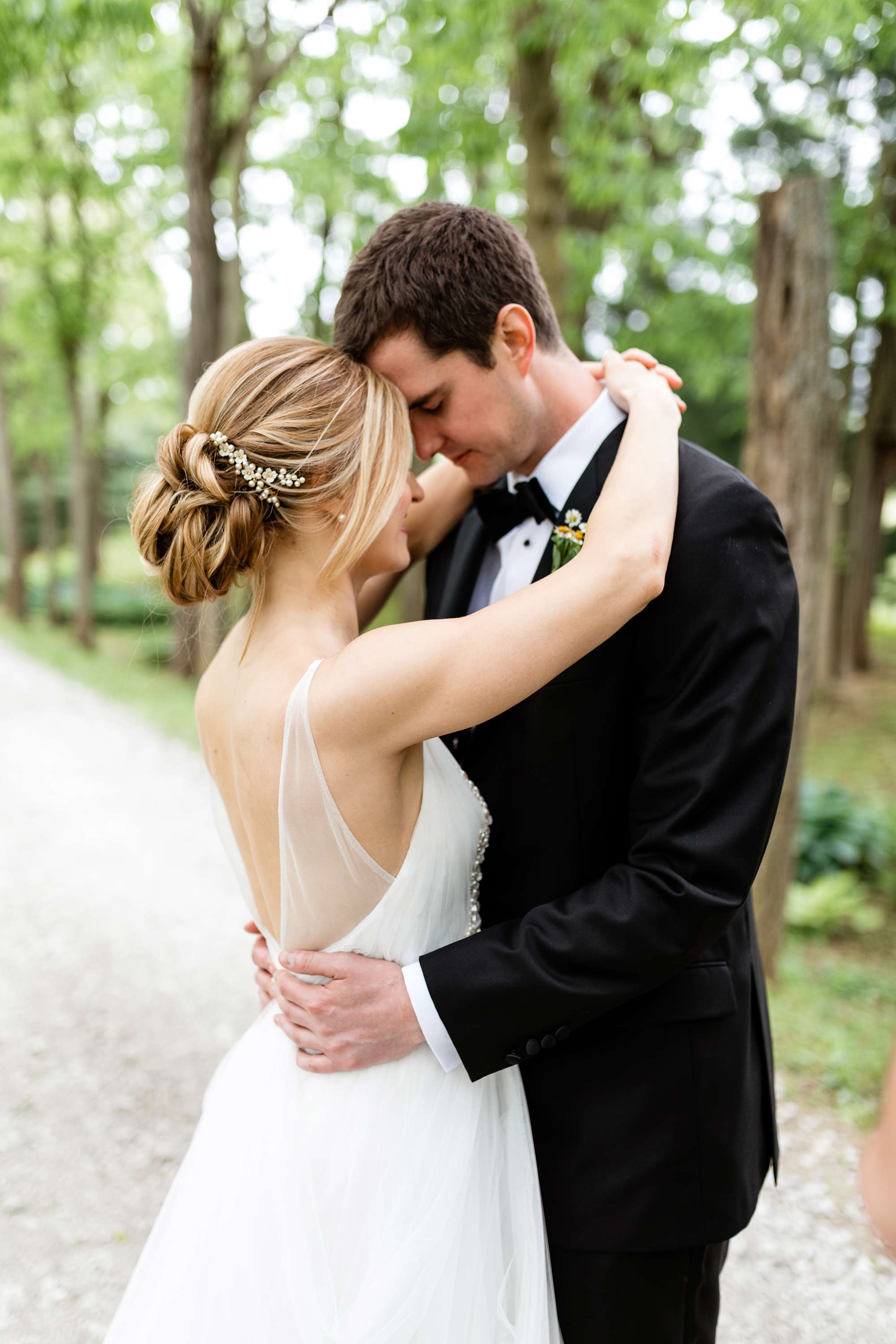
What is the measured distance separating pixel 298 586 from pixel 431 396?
536mm

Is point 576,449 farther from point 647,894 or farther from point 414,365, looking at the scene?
point 647,894

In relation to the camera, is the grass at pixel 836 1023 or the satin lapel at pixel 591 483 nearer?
the satin lapel at pixel 591 483

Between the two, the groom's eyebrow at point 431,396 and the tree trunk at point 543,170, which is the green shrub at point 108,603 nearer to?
the tree trunk at point 543,170

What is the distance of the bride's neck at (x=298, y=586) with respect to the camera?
76.7 inches

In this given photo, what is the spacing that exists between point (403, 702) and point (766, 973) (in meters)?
4.59

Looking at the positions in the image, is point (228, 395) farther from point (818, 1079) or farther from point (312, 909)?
point (818, 1079)

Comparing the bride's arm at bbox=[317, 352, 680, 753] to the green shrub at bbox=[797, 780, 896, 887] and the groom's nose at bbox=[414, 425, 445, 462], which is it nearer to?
the groom's nose at bbox=[414, 425, 445, 462]

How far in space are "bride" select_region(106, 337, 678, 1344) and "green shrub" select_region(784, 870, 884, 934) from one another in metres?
5.77

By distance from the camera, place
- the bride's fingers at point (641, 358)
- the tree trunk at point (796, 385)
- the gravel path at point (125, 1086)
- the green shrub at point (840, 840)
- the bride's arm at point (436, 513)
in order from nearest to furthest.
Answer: the bride's fingers at point (641, 358) < the bride's arm at point (436, 513) < the gravel path at point (125, 1086) < the tree trunk at point (796, 385) < the green shrub at point (840, 840)

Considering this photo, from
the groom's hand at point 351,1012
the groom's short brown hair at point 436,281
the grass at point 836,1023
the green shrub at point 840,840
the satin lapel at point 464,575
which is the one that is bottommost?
the green shrub at point 840,840

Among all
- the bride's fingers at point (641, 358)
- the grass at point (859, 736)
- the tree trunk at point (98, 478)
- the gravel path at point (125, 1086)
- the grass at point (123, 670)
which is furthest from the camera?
the tree trunk at point (98, 478)

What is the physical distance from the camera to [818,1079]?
15.4 feet

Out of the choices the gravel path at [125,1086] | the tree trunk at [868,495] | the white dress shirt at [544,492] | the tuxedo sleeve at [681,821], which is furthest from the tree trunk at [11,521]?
the tuxedo sleeve at [681,821]

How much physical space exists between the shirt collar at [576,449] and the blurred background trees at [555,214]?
0.90 meters
